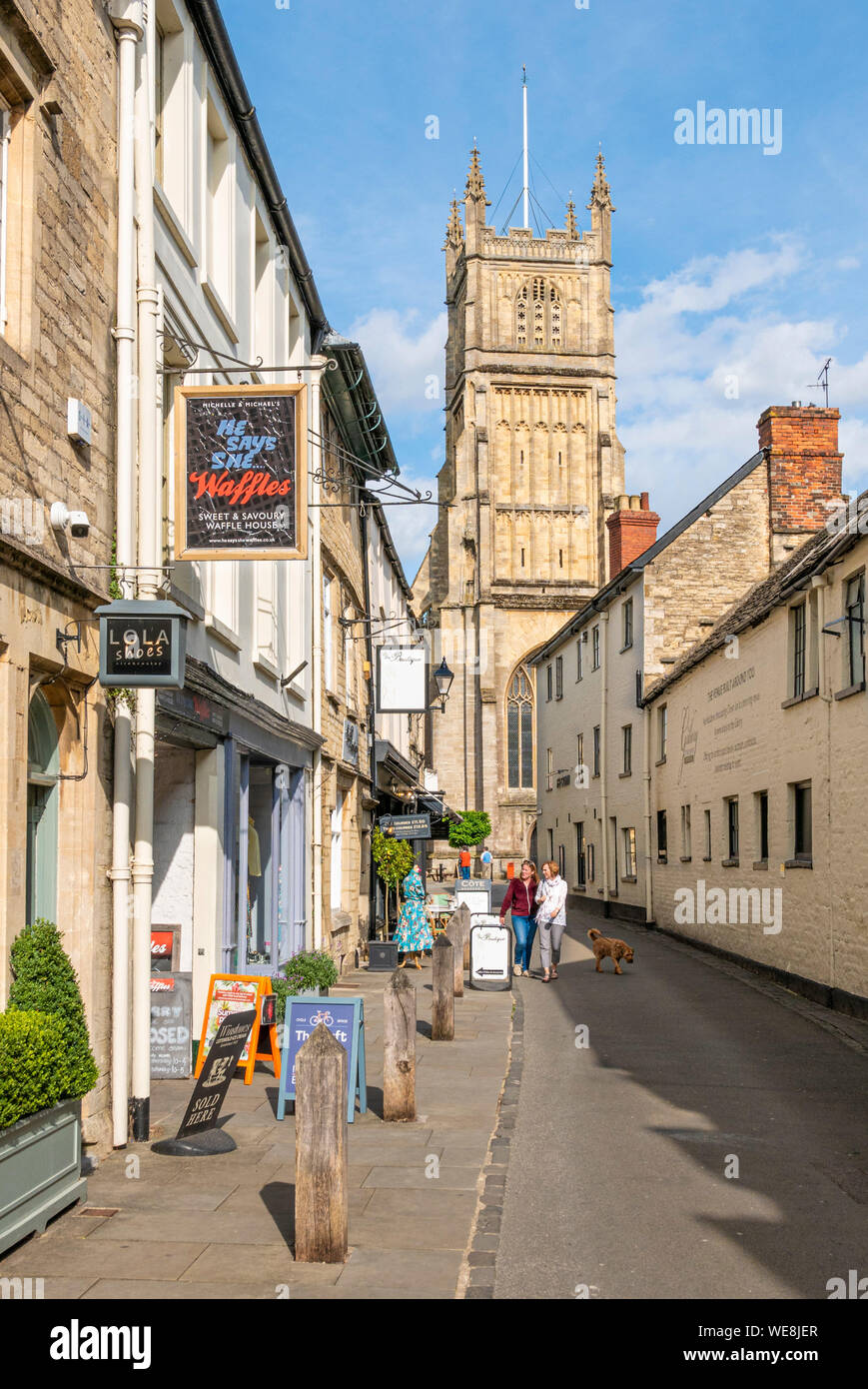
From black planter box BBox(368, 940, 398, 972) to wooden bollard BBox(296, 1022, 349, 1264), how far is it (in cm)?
1451

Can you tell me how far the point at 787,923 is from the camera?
1798 cm

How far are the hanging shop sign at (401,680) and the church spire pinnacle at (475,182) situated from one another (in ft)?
180

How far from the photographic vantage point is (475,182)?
71438 mm

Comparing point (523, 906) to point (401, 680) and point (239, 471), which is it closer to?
point (401, 680)

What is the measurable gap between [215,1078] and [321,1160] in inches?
96.0

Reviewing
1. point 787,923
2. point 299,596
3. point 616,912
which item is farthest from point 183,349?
point 616,912

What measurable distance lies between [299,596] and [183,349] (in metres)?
6.35

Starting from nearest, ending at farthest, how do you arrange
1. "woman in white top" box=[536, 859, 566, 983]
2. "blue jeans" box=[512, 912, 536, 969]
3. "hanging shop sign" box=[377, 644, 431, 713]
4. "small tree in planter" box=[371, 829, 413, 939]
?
"woman in white top" box=[536, 859, 566, 983] → "blue jeans" box=[512, 912, 536, 969] → "small tree in planter" box=[371, 829, 413, 939] → "hanging shop sign" box=[377, 644, 431, 713]

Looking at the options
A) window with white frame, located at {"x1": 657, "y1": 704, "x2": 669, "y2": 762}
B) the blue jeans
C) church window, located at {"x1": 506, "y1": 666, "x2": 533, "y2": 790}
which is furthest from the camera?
church window, located at {"x1": 506, "y1": 666, "x2": 533, "y2": 790}

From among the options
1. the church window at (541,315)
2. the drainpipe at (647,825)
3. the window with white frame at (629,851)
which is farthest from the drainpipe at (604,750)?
the church window at (541,315)

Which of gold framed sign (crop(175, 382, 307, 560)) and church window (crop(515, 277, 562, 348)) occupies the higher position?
church window (crop(515, 277, 562, 348))

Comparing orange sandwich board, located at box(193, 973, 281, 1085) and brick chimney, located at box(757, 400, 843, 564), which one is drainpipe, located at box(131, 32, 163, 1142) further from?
brick chimney, located at box(757, 400, 843, 564)

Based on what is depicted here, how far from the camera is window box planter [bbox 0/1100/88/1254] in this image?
5793 mm

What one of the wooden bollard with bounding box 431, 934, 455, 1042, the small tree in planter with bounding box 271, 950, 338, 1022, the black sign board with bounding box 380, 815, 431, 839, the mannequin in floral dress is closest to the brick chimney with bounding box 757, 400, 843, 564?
the black sign board with bounding box 380, 815, 431, 839
